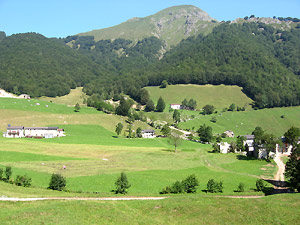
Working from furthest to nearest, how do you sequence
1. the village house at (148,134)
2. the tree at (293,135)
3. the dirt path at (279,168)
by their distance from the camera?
1. the village house at (148,134)
2. the tree at (293,135)
3. the dirt path at (279,168)

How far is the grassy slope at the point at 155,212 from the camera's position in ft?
119

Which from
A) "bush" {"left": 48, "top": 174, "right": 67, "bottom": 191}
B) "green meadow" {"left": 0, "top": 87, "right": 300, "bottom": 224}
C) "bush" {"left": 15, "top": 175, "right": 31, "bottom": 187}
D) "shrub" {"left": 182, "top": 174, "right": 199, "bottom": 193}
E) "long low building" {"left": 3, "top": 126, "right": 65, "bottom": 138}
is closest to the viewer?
"green meadow" {"left": 0, "top": 87, "right": 300, "bottom": 224}

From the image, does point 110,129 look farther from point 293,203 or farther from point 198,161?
point 293,203

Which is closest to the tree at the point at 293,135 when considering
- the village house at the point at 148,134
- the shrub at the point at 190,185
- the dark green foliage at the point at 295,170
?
the dark green foliage at the point at 295,170

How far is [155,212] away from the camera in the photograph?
41.5 meters

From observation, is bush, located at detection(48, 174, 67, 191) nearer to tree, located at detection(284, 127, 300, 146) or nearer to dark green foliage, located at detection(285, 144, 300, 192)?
dark green foliage, located at detection(285, 144, 300, 192)

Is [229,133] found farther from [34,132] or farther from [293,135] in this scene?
[34,132]

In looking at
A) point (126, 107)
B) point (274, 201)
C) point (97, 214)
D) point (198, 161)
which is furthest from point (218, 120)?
point (97, 214)

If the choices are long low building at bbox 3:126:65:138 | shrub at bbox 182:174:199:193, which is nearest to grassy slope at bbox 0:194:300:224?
shrub at bbox 182:174:199:193

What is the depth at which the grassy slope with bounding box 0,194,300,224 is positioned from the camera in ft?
119

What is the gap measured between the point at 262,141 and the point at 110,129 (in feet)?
287

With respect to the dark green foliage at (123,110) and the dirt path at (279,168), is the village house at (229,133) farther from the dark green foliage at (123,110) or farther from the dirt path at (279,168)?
the dark green foliage at (123,110)

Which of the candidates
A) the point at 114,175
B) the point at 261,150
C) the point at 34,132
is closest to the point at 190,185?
the point at 114,175

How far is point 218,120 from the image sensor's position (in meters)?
197
